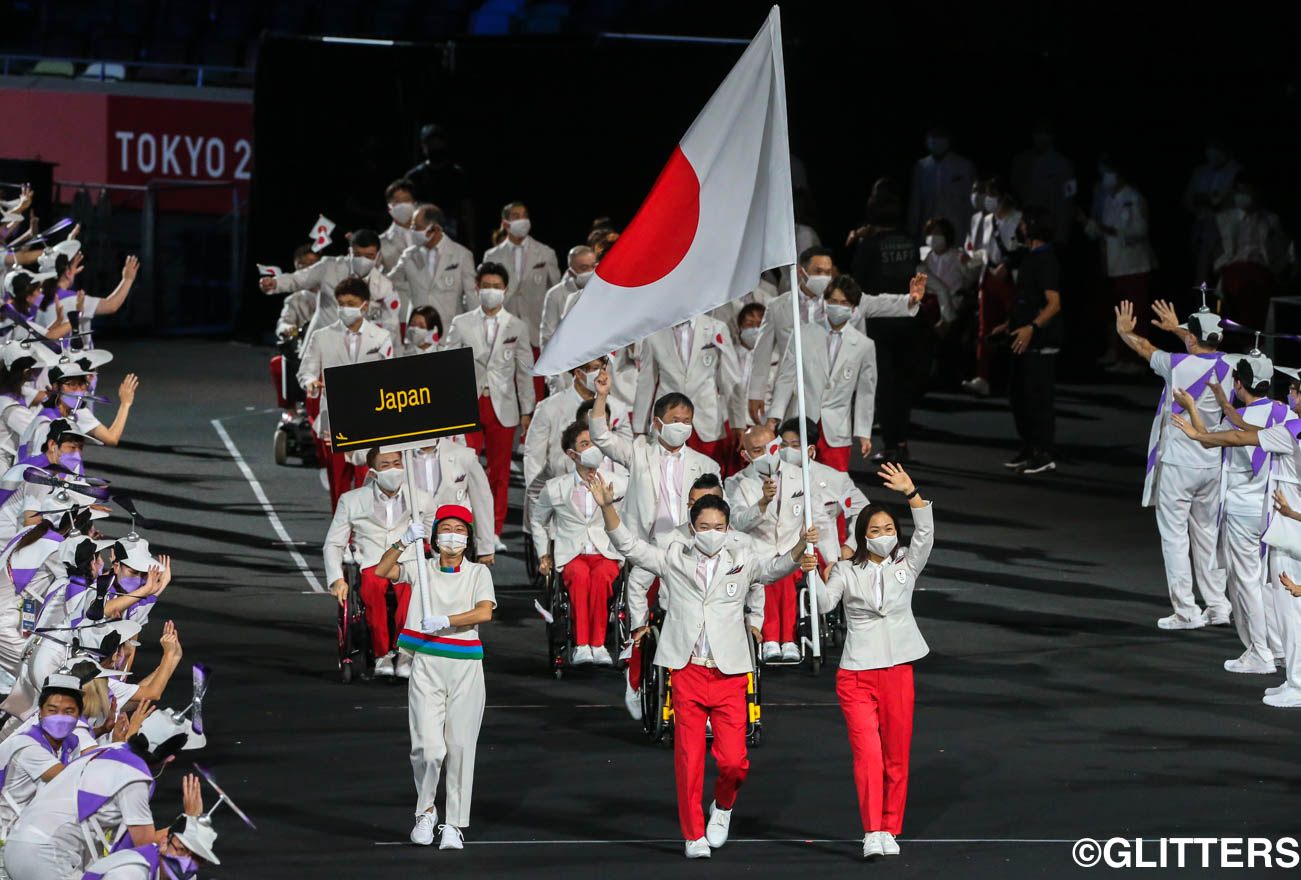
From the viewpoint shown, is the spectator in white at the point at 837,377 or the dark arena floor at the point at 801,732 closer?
the dark arena floor at the point at 801,732

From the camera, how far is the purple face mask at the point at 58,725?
25.7 ft

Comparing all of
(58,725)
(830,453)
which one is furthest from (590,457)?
(58,725)

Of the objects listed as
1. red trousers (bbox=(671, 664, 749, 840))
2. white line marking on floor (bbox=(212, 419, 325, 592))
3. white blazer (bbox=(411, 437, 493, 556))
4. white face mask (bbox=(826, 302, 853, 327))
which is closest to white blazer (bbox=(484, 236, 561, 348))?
white line marking on floor (bbox=(212, 419, 325, 592))

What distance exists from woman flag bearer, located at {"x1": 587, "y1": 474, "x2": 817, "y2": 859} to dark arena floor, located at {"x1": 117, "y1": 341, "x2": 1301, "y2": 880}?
30 cm

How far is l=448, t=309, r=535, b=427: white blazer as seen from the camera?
16203 millimetres

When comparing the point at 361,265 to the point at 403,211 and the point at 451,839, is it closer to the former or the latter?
the point at 403,211

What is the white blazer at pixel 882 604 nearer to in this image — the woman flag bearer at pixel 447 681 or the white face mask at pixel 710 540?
the white face mask at pixel 710 540

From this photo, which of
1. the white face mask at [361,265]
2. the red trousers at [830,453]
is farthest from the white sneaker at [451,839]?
the white face mask at [361,265]

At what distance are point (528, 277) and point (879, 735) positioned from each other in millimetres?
10208

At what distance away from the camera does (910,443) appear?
2011 cm

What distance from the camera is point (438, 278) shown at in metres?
18.5

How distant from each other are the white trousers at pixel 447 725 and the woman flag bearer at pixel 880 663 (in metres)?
1.68

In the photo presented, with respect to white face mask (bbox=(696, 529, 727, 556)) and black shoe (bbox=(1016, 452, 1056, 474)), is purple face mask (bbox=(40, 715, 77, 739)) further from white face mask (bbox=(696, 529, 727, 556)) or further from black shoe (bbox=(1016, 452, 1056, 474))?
black shoe (bbox=(1016, 452, 1056, 474))

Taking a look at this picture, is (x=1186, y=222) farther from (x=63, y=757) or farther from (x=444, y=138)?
(x=63, y=757)
